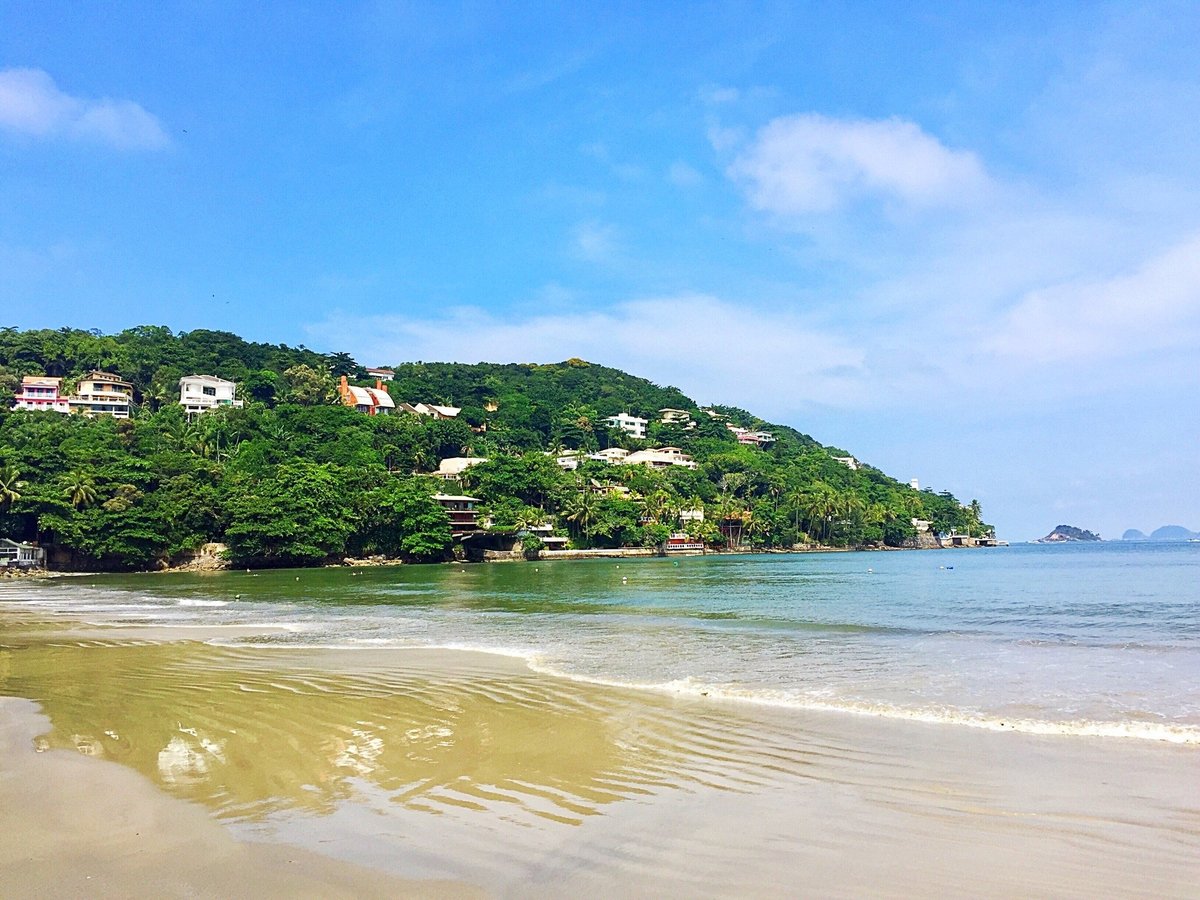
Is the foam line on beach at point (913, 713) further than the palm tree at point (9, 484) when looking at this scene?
No

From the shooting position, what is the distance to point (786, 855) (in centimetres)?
515

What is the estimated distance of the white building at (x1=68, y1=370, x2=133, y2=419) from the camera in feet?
323

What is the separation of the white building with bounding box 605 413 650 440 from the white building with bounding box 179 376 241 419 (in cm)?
6615

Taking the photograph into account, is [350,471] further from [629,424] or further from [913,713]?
[629,424]

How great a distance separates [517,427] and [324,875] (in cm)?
12789

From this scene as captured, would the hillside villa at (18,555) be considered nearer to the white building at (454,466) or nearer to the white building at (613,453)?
the white building at (454,466)

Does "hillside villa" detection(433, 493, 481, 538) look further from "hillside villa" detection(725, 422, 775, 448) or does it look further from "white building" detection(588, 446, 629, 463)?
"hillside villa" detection(725, 422, 775, 448)

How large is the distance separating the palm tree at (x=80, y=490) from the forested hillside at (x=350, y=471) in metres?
0.15

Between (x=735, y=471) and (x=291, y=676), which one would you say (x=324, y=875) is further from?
(x=735, y=471)

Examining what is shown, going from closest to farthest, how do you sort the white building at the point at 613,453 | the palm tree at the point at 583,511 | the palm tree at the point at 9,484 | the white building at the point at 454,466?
the palm tree at the point at 9,484 < the palm tree at the point at 583,511 < the white building at the point at 454,466 < the white building at the point at 613,453

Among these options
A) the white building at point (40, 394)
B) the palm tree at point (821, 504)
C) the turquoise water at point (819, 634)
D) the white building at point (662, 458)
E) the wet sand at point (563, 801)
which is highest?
the white building at point (40, 394)

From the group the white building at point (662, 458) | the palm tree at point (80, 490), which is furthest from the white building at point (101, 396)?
the white building at point (662, 458)

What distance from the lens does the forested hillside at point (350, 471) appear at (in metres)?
63.0

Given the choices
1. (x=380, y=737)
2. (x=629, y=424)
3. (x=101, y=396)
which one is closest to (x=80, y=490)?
(x=101, y=396)
